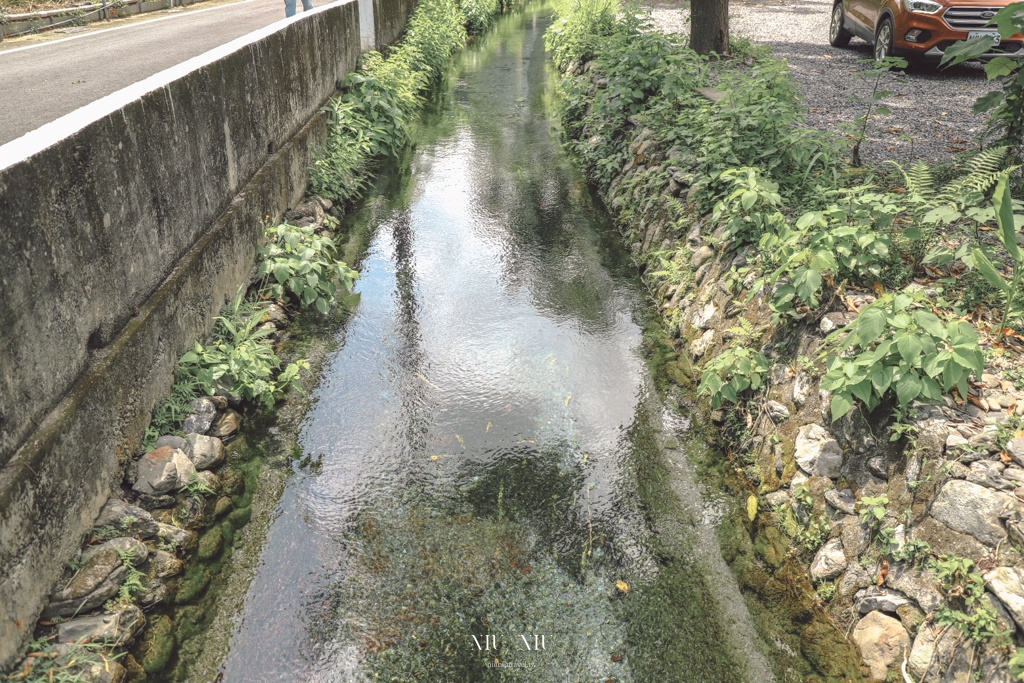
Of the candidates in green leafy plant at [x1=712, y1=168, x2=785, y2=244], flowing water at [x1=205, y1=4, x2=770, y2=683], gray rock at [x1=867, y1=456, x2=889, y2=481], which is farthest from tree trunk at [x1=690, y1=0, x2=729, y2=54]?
gray rock at [x1=867, y1=456, x2=889, y2=481]

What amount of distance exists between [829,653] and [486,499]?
1896 millimetres

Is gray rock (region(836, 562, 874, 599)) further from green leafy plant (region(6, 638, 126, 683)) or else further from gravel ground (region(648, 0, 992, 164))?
gravel ground (region(648, 0, 992, 164))

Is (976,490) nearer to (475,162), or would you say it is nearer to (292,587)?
(292,587)

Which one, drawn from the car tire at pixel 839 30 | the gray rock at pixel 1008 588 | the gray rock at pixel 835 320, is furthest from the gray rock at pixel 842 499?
the car tire at pixel 839 30

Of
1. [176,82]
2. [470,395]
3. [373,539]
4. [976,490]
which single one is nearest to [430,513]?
[373,539]

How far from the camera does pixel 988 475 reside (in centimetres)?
326

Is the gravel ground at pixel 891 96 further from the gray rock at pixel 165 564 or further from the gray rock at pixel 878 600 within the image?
the gray rock at pixel 165 564

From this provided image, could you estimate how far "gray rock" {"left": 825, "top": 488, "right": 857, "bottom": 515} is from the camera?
3.80 meters

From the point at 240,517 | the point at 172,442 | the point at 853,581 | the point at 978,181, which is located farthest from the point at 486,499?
the point at 978,181

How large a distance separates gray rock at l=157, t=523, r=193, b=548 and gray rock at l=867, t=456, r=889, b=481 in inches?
136

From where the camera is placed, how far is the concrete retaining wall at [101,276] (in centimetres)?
317

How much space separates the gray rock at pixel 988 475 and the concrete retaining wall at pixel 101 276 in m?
3.91

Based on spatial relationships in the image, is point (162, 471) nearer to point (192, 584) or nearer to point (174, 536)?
point (174, 536)

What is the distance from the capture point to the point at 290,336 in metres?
6.04
